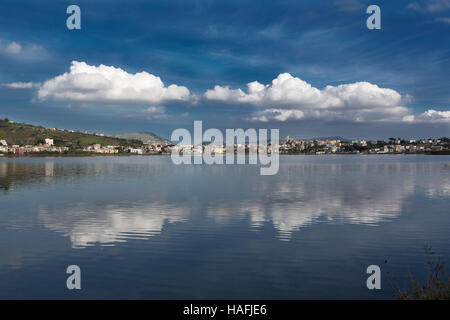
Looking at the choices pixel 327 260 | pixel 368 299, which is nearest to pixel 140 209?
pixel 327 260

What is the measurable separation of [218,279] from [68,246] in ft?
38.7

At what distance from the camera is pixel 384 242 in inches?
990

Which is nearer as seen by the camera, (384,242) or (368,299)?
(368,299)

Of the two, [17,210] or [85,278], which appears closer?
[85,278]

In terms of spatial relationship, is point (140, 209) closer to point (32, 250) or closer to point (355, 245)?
point (32, 250)

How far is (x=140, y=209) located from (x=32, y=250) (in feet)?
54.0

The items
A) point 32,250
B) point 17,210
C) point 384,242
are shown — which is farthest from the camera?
point 17,210

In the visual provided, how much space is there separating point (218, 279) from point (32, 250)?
13048 mm

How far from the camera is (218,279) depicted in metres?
18.0
